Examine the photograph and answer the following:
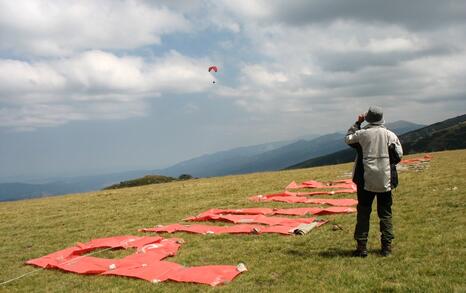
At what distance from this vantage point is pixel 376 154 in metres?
10.4

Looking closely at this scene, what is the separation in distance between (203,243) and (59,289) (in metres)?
4.57

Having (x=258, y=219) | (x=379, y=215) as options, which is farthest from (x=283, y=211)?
(x=379, y=215)

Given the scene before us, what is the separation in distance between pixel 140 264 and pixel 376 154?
21.8ft

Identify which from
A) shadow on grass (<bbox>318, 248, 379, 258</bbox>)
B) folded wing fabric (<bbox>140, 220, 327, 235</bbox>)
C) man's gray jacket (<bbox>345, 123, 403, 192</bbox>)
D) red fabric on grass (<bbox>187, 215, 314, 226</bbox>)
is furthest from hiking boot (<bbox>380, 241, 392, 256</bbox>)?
red fabric on grass (<bbox>187, 215, 314, 226</bbox>)

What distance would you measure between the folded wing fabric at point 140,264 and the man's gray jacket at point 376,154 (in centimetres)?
387

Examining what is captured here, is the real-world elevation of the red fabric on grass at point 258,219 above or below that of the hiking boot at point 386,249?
above

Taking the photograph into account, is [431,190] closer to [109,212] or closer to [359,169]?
[359,169]

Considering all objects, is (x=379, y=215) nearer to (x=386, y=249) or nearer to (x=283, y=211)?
(x=386, y=249)

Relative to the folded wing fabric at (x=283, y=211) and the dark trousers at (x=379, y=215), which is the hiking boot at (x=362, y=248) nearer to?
the dark trousers at (x=379, y=215)

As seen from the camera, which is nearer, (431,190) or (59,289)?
(59,289)

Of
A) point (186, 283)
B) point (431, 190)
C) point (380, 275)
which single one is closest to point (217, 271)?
point (186, 283)

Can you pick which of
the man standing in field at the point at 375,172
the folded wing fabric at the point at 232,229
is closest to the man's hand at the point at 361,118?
the man standing in field at the point at 375,172

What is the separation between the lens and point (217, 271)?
1016 centimetres

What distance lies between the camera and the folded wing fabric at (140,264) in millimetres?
10023
